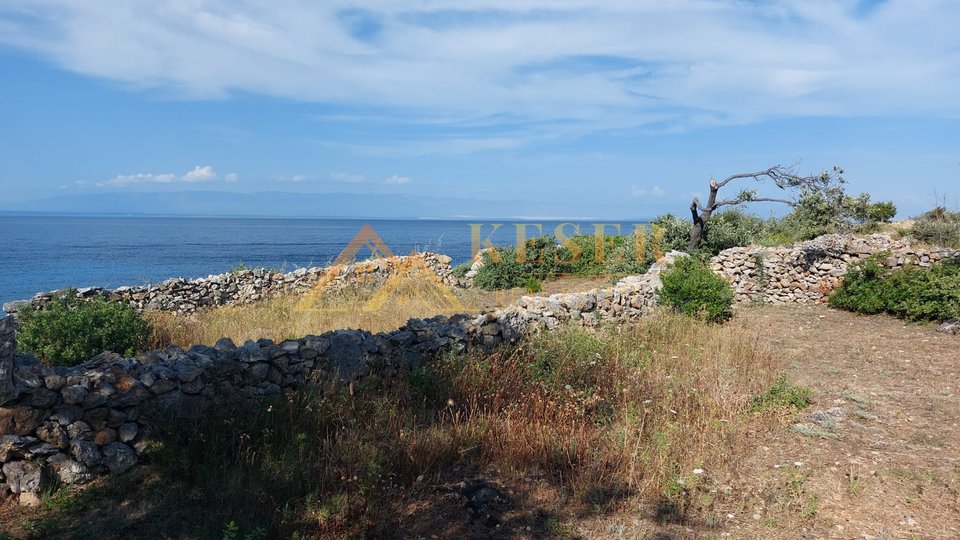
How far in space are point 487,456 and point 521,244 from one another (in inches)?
512

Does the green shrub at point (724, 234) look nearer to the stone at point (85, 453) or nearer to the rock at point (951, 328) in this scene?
the rock at point (951, 328)

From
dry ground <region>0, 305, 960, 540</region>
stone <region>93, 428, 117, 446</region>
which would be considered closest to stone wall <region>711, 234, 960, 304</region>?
dry ground <region>0, 305, 960, 540</region>

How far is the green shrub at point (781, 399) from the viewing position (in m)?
7.07

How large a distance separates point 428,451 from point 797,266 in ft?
39.4

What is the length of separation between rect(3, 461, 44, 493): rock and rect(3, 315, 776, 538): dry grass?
38cm

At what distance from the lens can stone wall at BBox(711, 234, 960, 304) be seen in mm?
13883

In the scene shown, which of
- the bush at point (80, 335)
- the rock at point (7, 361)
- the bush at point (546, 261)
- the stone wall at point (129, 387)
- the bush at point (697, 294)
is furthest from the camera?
the bush at point (546, 261)

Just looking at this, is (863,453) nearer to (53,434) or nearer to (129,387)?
(129,387)

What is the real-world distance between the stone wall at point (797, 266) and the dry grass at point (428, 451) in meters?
7.34

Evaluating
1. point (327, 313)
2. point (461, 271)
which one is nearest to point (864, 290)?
point (327, 313)

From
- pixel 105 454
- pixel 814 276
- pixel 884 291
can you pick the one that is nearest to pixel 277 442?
pixel 105 454

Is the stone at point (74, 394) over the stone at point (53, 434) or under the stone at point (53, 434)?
over

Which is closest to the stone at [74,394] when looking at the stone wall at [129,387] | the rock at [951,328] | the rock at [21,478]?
the stone wall at [129,387]

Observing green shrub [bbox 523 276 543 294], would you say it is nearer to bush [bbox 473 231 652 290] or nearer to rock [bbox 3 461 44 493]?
bush [bbox 473 231 652 290]
